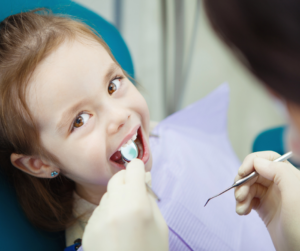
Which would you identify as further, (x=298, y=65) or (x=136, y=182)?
(x=136, y=182)

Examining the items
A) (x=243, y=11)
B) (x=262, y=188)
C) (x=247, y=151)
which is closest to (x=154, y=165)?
(x=262, y=188)

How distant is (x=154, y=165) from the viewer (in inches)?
32.8

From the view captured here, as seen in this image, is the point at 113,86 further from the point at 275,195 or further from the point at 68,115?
the point at 275,195

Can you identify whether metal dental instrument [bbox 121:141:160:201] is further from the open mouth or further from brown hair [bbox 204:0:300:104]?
brown hair [bbox 204:0:300:104]

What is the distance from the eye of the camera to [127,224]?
0.41 m

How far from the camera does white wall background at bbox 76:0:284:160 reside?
1.40 metres

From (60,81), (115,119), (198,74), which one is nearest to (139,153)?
(115,119)

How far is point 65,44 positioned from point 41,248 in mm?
494

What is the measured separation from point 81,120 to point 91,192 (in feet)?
0.83

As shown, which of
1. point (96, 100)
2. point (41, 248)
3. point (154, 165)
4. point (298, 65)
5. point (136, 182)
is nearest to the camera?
point (298, 65)

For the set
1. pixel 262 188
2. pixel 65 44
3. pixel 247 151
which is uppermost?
pixel 65 44

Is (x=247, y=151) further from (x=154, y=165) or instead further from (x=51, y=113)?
(x=51, y=113)

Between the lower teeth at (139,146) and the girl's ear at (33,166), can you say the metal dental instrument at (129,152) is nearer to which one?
the lower teeth at (139,146)

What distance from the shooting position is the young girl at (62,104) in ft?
1.77
